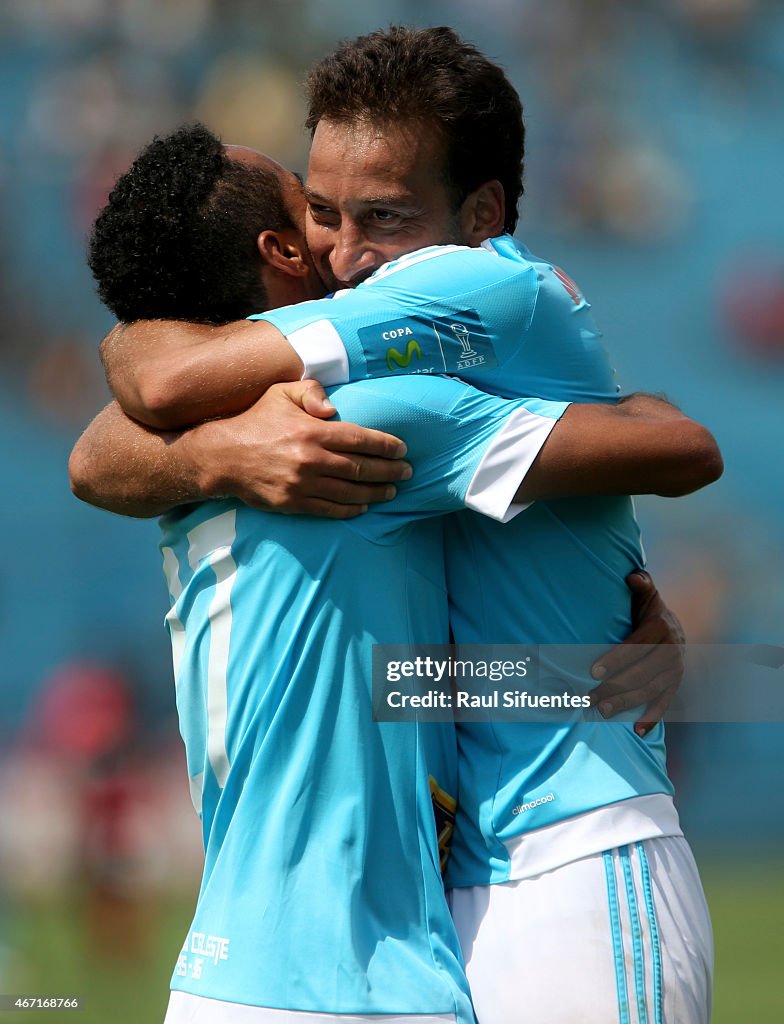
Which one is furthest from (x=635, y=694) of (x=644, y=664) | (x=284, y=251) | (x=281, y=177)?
(x=281, y=177)

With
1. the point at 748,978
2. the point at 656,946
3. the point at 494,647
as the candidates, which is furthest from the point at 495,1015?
the point at 748,978

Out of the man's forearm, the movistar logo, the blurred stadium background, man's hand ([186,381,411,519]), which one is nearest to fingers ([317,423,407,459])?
man's hand ([186,381,411,519])

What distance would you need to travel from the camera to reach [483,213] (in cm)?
202

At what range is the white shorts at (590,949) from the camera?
1.61 m

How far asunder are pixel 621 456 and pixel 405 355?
1.06ft

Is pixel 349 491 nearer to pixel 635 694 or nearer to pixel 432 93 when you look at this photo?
pixel 635 694

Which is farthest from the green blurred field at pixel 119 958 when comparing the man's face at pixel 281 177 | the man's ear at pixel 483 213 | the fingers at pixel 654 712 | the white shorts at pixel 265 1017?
the man's face at pixel 281 177

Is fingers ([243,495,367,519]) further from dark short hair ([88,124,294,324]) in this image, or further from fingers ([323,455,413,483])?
dark short hair ([88,124,294,324])

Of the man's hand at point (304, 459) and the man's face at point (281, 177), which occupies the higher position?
the man's face at point (281, 177)

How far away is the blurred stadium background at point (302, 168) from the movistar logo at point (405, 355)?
154 inches

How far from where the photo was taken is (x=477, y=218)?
201 centimetres

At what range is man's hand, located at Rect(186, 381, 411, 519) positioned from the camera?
1609mm

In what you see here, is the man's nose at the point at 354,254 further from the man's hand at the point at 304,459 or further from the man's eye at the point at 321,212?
the man's hand at the point at 304,459

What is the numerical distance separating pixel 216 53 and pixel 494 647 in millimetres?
5335
